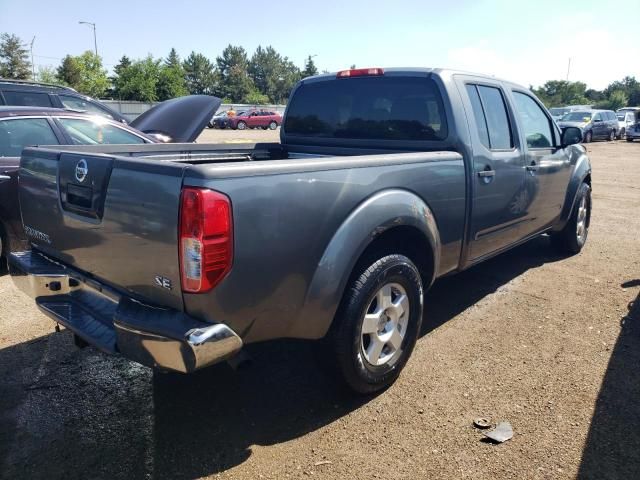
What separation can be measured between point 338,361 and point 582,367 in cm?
178

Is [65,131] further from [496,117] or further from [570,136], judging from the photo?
[570,136]

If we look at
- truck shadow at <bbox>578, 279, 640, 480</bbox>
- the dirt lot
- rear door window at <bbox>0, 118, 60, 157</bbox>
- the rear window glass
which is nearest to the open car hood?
rear door window at <bbox>0, 118, 60, 157</bbox>

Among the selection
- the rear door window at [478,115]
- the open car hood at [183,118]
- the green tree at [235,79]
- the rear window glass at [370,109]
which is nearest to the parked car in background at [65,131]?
the open car hood at [183,118]

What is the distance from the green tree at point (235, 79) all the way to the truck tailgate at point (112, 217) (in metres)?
96.4

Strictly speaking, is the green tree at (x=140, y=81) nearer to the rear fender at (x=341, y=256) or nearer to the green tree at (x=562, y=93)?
the green tree at (x=562, y=93)

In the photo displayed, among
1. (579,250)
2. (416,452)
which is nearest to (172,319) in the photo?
(416,452)

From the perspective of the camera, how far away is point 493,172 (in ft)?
12.6

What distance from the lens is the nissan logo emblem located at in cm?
252

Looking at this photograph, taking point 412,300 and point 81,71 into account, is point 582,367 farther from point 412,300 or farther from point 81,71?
point 81,71

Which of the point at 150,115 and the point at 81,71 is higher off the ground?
the point at 81,71

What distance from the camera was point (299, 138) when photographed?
14.9 ft

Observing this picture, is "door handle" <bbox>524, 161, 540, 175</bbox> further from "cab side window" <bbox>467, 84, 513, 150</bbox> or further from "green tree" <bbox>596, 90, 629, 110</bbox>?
"green tree" <bbox>596, 90, 629, 110</bbox>

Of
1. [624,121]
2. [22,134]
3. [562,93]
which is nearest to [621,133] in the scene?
[624,121]

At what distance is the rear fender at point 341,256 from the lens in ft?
8.27
